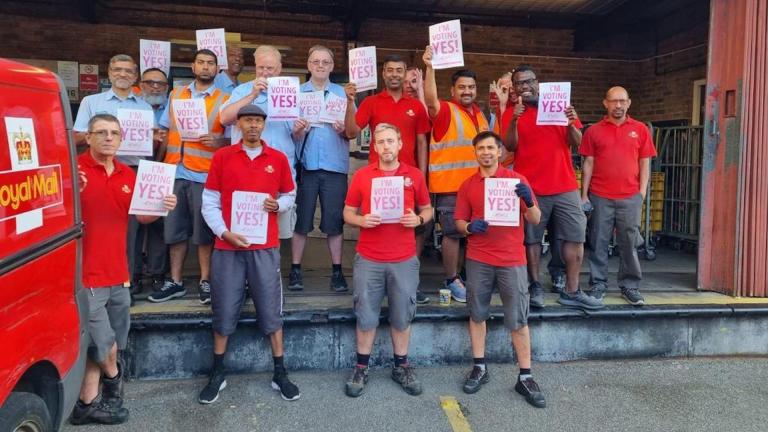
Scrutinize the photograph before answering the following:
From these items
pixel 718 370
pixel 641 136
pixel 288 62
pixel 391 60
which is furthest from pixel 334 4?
pixel 718 370

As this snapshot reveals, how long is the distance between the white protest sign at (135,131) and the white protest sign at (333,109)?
4.38 ft

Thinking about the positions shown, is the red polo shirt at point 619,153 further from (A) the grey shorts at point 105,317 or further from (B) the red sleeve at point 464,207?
(A) the grey shorts at point 105,317

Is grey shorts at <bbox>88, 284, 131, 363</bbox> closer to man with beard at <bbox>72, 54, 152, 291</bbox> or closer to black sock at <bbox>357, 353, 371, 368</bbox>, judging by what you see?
man with beard at <bbox>72, 54, 152, 291</bbox>

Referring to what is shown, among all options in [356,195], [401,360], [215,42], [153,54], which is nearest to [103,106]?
[153,54]

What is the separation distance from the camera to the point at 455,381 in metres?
4.40

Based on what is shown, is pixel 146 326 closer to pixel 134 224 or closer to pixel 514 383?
pixel 134 224

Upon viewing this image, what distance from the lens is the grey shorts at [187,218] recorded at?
183 inches

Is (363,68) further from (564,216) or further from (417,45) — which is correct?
(417,45)

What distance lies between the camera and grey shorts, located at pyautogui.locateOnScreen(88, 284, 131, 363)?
3.34 metres

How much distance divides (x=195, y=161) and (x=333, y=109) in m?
1.20

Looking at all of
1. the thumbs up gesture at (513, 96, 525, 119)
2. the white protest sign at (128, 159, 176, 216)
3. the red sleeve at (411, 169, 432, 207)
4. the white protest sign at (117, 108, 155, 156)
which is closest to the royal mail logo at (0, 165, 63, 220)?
the white protest sign at (128, 159, 176, 216)

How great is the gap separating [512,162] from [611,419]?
7.48 ft

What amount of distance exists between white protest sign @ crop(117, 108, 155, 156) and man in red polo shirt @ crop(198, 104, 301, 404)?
2.60 ft

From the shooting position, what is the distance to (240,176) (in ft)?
12.6
